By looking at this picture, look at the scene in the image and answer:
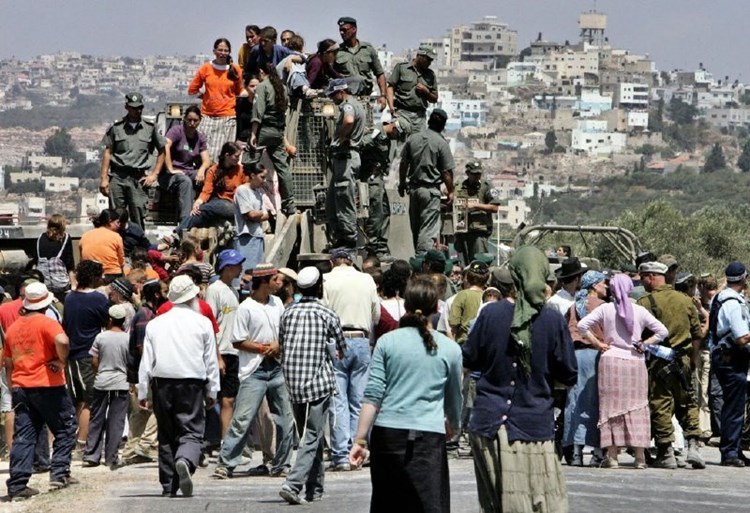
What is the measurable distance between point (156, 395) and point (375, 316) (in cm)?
249

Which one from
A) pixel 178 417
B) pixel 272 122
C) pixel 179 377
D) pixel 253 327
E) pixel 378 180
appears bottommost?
pixel 178 417

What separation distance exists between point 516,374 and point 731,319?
624cm

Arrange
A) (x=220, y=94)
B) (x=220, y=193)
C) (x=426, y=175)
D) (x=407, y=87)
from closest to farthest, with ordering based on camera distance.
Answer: (x=220, y=193) < (x=426, y=175) < (x=407, y=87) < (x=220, y=94)

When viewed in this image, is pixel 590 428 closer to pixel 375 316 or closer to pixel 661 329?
pixel 661 329

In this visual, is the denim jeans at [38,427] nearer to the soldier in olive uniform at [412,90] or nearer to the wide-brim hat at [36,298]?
the wide-brim hat at [36,298]

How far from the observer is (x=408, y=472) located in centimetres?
1293

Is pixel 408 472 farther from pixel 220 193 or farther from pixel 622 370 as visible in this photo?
pixel 220 193

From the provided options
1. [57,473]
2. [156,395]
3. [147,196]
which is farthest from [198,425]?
[147,196]

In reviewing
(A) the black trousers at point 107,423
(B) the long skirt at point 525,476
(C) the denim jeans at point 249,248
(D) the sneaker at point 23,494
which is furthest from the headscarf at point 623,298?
(D) the sneaker at point 23,494

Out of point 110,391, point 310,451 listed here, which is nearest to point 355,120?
point 110,391

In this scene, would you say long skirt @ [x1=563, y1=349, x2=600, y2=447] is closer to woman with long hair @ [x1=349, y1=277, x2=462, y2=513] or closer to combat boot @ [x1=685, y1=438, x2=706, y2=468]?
combat boot @ [x1=685, y1=438, x2=706, y2=468]

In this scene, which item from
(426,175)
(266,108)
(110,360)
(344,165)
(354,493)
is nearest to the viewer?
(354,493)

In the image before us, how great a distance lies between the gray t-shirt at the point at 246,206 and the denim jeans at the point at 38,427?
5.27 meters

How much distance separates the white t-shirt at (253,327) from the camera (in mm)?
17078
